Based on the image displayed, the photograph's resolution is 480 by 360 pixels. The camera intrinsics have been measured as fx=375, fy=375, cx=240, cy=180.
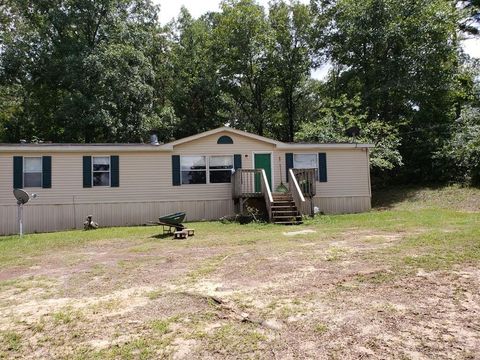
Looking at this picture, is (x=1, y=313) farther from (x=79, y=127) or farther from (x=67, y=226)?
(x=79, y=127)

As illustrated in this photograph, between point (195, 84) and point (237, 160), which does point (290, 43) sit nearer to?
point (195, 84)

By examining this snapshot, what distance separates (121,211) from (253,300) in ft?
35.2

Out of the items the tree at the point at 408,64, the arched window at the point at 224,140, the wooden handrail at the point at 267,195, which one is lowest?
the wooden handrail at the point at 267,195

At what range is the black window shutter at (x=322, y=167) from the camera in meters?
15.2

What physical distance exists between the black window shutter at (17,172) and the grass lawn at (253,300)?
5.92 metres

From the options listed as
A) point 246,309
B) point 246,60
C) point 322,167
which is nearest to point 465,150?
point 322,167

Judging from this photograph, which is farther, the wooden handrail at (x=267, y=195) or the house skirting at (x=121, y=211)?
the house skirting at (x=121, y=211)

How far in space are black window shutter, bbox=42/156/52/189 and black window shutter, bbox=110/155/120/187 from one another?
6.84 ft

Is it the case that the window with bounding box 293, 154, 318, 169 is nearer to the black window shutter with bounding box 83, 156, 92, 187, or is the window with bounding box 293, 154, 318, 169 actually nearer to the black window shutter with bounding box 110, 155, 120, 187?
Answer: the black window shutter with bounding box 110, 155, 120, 187

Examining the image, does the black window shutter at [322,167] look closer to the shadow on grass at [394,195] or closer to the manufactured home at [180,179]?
the manufactured home at [180,179]

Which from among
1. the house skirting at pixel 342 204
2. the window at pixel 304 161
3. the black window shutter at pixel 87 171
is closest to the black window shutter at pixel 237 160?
the window at pixel 304 161

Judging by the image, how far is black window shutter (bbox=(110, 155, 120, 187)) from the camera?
46.0ft

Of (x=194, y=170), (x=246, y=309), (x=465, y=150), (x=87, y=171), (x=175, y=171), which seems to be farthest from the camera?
(x=465, y=150)

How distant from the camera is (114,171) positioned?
553 inches
